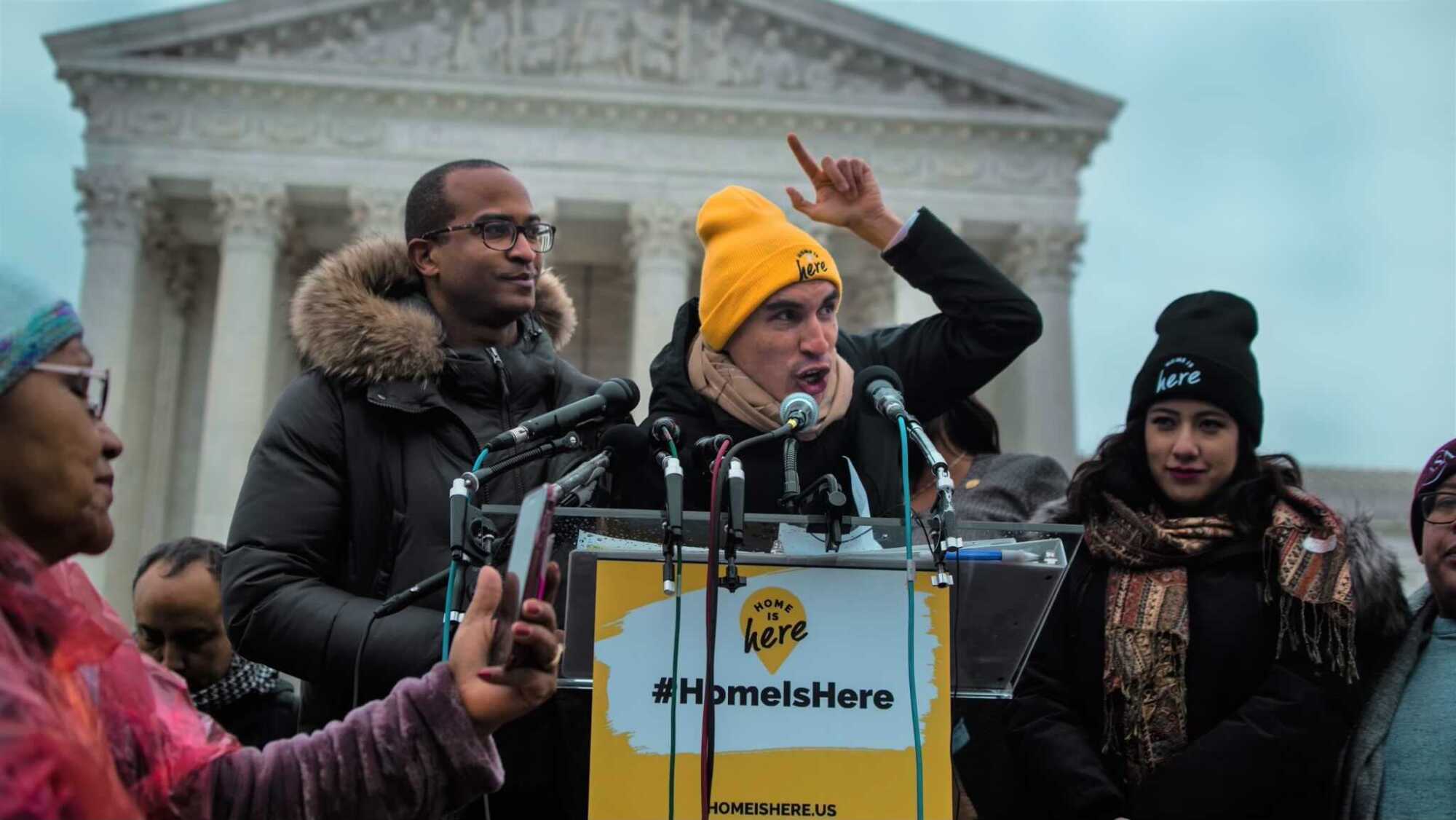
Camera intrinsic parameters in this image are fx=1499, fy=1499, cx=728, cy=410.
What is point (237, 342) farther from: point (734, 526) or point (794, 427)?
point (734, 526)

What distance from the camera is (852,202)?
377 cm

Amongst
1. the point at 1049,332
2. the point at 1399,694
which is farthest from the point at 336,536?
the point at 1049,332

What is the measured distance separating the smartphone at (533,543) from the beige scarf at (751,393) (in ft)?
3.64

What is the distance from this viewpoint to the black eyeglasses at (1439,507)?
3938 millimetres

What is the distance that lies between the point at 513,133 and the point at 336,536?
2427 centimetres

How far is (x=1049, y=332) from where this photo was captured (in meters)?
26.2

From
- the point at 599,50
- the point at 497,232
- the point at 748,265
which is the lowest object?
the point at 748,265

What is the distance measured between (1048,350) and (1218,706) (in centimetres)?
2325

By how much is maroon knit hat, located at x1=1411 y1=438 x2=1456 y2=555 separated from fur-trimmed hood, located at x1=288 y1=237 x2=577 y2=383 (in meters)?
2.61

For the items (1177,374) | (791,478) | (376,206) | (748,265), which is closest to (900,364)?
(748,265)

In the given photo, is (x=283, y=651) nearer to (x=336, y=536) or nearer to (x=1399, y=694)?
(x=336, y=536)

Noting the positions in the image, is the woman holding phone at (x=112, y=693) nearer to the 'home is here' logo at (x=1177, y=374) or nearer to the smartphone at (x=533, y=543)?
the smartphone at (x=533, y=543)

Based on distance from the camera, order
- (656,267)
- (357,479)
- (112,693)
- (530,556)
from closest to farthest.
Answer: (112,693) → (530,556) → (357,479) → (656,267)

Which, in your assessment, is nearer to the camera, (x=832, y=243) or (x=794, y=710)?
(x=794, y=710)
